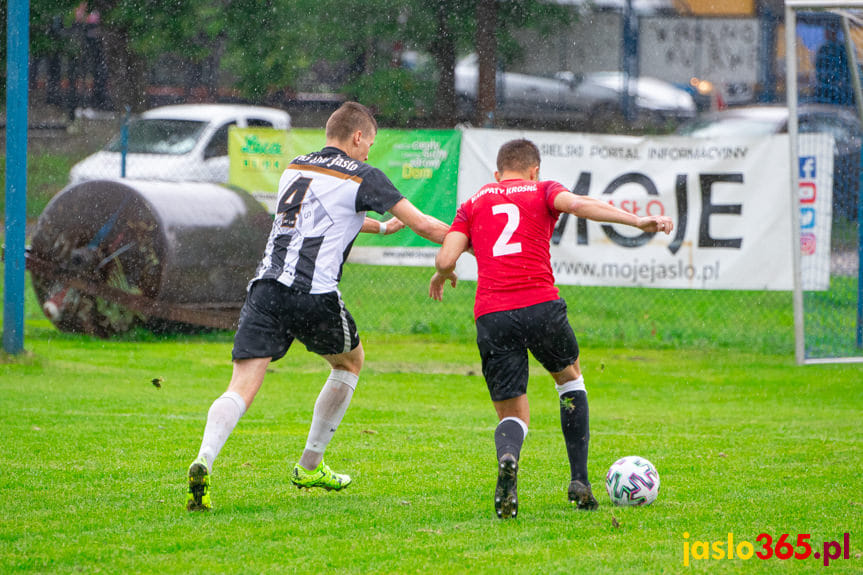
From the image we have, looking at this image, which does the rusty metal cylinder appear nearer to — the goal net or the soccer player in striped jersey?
the goal net

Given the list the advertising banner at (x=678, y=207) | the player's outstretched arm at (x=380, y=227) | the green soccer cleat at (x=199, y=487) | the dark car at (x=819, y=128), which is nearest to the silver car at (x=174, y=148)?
the advertising banner at (x=678, y=207)

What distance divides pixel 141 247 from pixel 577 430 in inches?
293

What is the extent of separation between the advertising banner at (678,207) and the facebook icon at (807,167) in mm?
135

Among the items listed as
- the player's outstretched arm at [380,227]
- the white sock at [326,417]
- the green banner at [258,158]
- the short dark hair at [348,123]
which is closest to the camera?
the short dark hair at [348,123]

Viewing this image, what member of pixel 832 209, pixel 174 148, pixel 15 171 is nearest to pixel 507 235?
pixel 15 171

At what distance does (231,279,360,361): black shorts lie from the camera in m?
5.37

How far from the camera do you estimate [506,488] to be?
5.07 meters

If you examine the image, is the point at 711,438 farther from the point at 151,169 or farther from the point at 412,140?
the point at 151,169

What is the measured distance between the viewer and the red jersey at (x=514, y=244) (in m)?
5.28

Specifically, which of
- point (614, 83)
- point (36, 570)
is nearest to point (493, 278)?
point (36, 570)

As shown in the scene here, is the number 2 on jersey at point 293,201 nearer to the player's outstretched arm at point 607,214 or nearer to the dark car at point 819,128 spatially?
the player's outstretched arm at point 607,214

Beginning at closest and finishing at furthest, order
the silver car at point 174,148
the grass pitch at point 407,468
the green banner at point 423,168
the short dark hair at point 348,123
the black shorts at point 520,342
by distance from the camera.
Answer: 1. the grass pitch at point 407,468
2. the black shorts at point 520,342
3. the short dark hair at point 348,123
4. the green banner at point 423,168
5. the silver car at point 174,148

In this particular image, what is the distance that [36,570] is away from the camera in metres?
4.21

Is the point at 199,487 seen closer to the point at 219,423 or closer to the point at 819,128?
the point at 219,423
